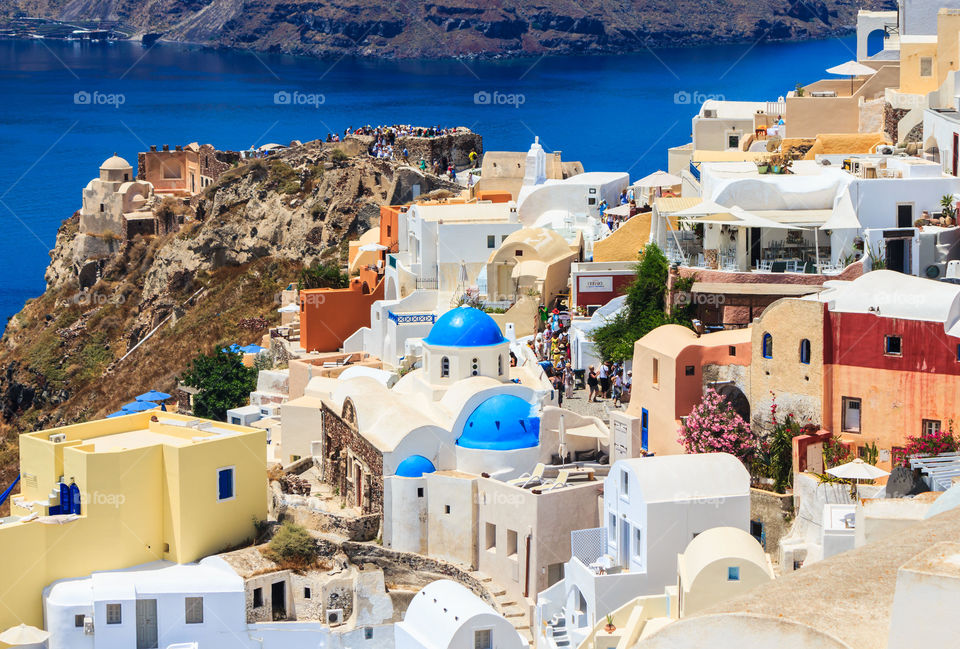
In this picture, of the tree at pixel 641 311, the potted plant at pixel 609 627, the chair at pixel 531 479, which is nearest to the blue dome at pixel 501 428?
the chair at pixel 531 479

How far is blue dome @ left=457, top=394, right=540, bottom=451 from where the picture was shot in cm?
3603

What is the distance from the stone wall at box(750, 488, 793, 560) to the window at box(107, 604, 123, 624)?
1255 centimetres

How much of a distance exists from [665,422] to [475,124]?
101 metres

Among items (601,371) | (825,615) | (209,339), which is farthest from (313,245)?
(825,615)

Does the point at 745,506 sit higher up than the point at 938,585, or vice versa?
the point at 938,585

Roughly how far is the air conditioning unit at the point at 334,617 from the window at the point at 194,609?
2.84m

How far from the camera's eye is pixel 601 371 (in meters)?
40.3

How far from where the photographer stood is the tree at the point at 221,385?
164 feet

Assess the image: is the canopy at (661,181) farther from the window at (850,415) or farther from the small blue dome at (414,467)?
the window at (850,415)

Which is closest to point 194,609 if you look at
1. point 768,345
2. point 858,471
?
point 768,345

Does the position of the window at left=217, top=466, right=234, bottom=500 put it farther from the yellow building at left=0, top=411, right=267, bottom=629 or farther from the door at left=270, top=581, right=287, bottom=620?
the door at left=270, top=581, right=287, bottom=620

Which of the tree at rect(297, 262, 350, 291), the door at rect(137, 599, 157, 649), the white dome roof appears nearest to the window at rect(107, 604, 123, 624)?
the door at rect(137, 599, 157, 649)

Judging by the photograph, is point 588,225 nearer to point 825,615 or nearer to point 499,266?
point 499,266

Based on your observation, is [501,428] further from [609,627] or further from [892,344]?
[892,344]
